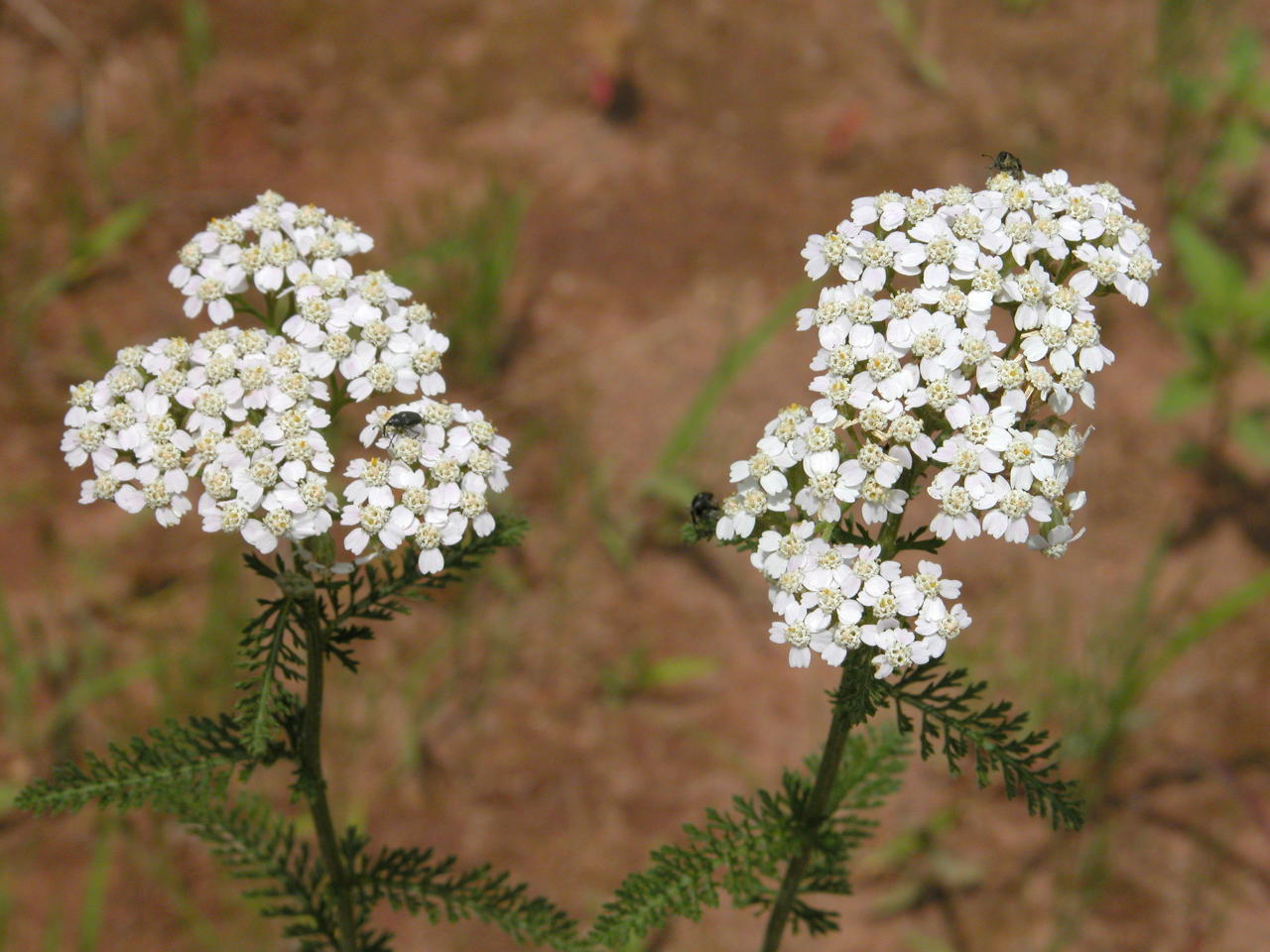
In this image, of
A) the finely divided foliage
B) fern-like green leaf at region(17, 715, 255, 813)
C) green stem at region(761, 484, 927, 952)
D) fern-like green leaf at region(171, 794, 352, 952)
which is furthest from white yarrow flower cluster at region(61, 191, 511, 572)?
fern-like green leaf at region(171, 794, 352, 952)

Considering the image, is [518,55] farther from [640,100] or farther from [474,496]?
[474,496]

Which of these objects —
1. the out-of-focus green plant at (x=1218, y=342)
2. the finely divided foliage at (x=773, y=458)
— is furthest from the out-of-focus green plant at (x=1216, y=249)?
the finely divided foliage at (x=773, y=458)

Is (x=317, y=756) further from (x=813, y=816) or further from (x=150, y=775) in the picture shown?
(x=813, y=816)

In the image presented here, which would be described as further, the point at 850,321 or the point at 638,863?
the point at 638,863

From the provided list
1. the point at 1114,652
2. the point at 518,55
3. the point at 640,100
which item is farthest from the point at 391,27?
the point at 1114,652

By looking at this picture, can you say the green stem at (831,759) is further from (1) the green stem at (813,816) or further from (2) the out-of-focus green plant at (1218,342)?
(2) the out-of-focus green plant at (1218,342)
